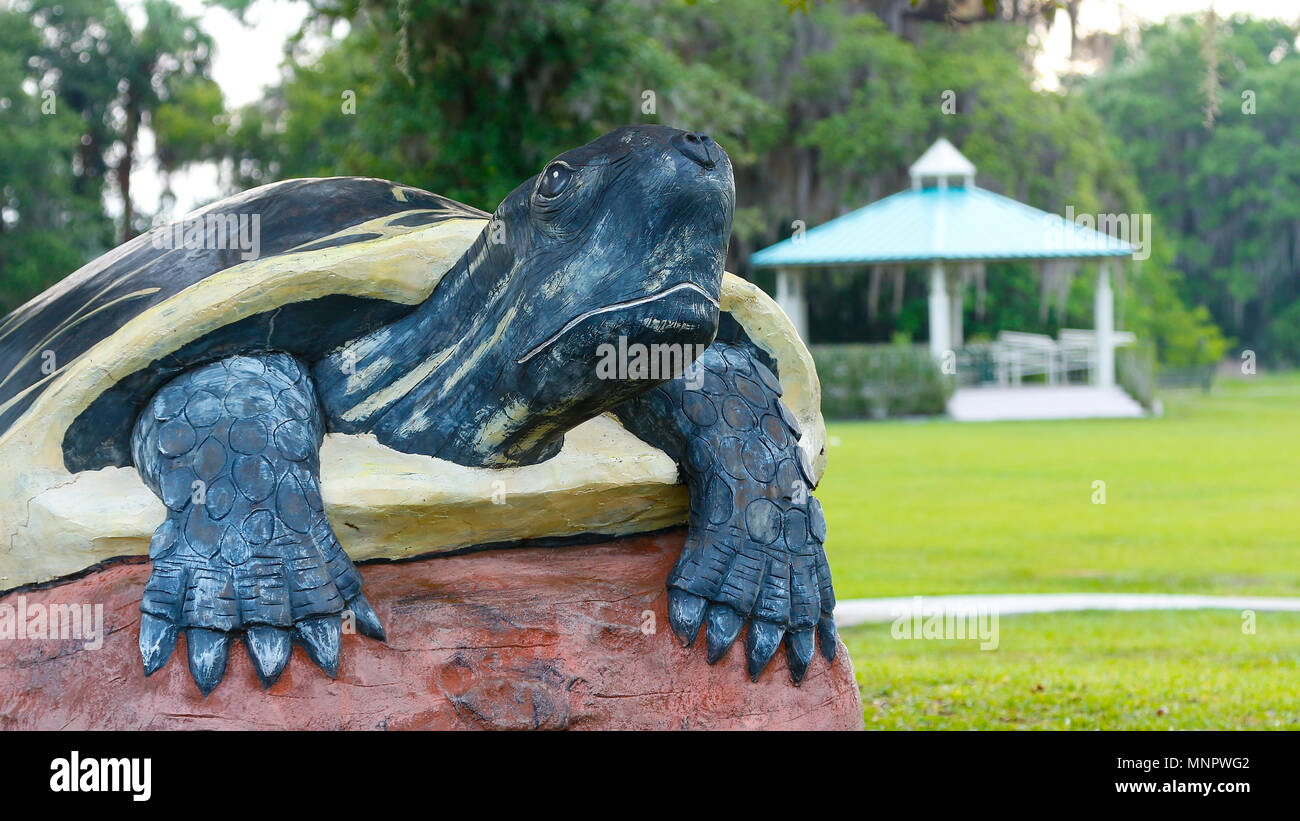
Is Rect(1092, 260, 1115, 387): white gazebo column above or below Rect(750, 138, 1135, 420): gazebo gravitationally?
below

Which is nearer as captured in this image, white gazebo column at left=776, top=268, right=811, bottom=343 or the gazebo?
the gazebo

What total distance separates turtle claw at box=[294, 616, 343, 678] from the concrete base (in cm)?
1737

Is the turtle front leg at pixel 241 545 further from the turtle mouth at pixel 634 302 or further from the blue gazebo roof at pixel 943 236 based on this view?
the blue gazebo roof at pixel 943 236

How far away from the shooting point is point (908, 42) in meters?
26.6

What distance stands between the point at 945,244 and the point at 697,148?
19523mm

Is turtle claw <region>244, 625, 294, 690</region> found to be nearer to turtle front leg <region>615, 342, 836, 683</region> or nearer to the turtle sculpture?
the turtle sculpture

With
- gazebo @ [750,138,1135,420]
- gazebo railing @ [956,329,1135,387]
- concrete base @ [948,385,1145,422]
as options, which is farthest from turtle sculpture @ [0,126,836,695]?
gazebo railing @ [956,329,1135,387]

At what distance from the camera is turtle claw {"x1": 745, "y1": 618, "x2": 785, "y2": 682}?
245 cm

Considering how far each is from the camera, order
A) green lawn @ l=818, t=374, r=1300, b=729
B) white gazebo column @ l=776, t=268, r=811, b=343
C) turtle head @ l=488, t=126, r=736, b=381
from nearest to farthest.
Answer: turtle head @ l=488, t=126, r=736, b=381 < green lawn @ l=818, t=374, r=1300, b=729 < white gazebo column @ l=776, t=268, r=811, b=343

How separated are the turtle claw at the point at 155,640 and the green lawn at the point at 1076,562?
2.59 meters

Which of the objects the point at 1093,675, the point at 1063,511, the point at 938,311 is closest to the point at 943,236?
the point at 938,311

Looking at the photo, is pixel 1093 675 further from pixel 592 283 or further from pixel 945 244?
pixel 945 244

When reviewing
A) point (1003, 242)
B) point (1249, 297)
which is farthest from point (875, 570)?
point (1249, 297)

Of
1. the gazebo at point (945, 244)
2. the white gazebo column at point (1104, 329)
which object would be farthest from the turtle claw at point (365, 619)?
the white gazebo column at point (1104, 329)
